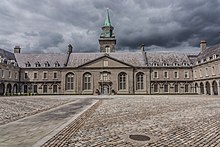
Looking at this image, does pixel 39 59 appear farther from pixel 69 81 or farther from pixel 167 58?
pixel 167 58

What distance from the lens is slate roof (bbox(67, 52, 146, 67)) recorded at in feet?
170

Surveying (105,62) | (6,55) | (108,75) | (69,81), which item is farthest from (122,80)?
(6,55)

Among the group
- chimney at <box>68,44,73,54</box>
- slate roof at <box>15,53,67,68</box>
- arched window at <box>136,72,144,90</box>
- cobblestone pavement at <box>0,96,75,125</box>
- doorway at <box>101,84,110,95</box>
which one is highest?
chimney at <box>68,44,73,54</box>

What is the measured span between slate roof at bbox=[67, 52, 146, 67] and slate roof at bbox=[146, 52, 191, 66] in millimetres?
2637

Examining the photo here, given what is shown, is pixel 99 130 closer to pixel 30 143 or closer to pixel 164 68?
pixel 30 143

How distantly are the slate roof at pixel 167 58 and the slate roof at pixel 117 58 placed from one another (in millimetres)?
2637

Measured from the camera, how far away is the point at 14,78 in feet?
160

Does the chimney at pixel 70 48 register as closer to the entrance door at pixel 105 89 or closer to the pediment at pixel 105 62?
the pediment at pixel 105 62

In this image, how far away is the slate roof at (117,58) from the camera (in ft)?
170

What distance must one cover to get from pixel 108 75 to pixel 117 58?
6332 millimetres

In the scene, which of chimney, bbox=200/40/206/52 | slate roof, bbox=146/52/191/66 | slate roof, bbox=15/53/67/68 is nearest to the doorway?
slate roof, bbox=15/53/67/68

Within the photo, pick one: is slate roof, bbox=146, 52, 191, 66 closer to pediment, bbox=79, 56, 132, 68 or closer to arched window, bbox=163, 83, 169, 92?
arched window, bbox=163, 83, 169, 92

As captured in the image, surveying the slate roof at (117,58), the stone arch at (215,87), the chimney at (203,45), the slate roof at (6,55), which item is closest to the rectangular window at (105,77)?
the slate roof at (117,58)

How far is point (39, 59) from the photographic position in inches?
2144
